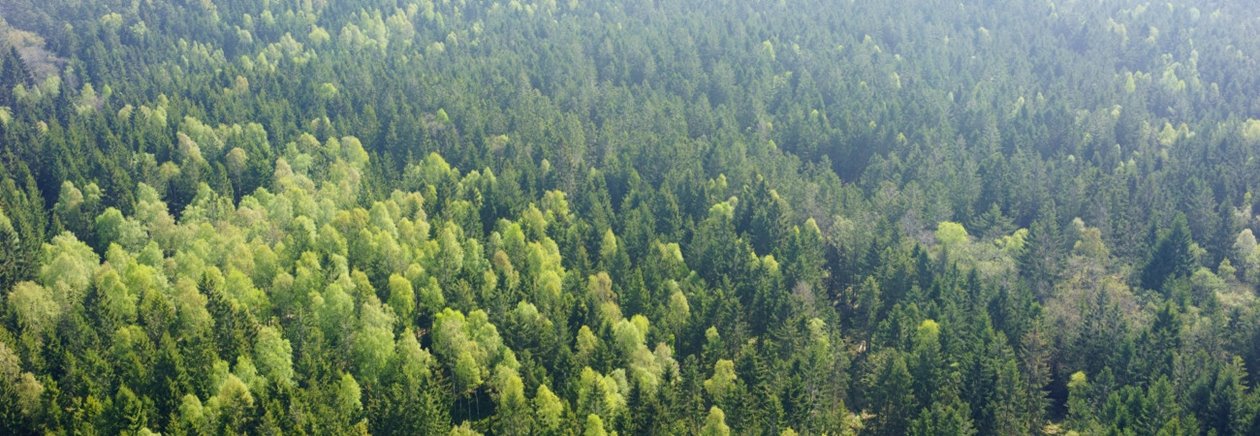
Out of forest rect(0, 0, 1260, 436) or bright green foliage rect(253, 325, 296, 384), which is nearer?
forest rect(0, 0, 1260, 436)

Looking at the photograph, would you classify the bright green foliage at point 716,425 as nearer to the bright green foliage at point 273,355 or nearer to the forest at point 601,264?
the forest at point 601,264

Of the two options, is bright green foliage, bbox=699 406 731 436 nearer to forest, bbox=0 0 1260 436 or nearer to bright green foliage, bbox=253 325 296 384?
forest, bbox=0 0 1260 436

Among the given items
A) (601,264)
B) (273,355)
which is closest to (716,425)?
(273,355)

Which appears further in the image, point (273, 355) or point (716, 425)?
point (273, 355)

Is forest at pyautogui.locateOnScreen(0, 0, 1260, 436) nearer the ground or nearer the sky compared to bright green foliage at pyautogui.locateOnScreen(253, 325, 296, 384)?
nearer the sky

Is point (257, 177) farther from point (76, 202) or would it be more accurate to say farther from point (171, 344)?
point (171, 344)

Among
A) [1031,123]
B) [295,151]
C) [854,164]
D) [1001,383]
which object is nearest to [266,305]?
[295,151]

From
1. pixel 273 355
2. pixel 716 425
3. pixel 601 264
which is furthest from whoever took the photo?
pixel 601 264

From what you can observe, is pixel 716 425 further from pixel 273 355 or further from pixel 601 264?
pixel 601 264

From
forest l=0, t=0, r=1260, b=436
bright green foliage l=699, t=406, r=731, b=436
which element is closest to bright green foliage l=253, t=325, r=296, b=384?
forest l=0, t=0, r=1260, b=436

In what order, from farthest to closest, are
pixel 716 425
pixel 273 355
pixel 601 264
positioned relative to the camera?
1. pixel 601 264
2. pixel 273 355
3. pixel 716 425
